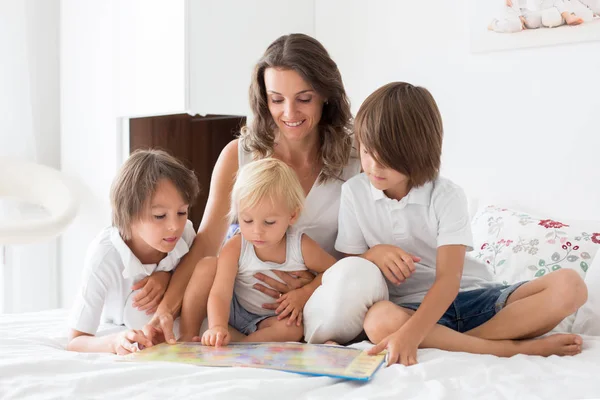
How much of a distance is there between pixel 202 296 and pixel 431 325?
520 mm

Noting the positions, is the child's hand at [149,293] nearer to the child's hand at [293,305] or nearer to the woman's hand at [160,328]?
the woman's hand at [160,328]

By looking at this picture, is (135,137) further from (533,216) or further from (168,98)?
(533,216)

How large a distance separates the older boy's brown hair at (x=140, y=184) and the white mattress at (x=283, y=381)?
1.19 ft

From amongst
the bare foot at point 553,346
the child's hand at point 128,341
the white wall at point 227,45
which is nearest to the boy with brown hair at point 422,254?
the bare foot at point 553,346

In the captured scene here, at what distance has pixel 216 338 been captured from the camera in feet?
4.65

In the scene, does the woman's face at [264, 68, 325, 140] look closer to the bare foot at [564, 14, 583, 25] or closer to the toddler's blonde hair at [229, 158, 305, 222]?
the toddler's blonde hair at [229, 158, 305, 222]

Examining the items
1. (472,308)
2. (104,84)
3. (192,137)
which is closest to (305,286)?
(472,308)

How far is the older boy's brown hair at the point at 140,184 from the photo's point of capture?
1.57 m

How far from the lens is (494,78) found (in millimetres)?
2316

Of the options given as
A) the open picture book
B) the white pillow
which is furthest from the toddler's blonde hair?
the white pillow

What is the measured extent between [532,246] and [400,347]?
30.3 inches

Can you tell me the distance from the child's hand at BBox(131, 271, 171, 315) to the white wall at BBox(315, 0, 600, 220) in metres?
1.20

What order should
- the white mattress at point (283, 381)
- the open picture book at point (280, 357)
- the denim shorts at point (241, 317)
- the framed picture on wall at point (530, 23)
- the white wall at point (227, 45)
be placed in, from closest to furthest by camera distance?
the white mattress at point (283, 381), the open picture book at point (280, 357), the denim shorts at point (241, 317), the framed picture on wall at point (530, 23), the white wall at point (227, 45)

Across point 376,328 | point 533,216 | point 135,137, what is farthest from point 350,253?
point 135,137
